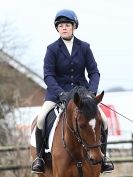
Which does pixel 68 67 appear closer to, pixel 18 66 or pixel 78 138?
pixel 78 138

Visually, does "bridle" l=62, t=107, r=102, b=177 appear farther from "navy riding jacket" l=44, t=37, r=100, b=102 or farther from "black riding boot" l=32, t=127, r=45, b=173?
"black riding boot" l=32, t=127, r=45, b=173

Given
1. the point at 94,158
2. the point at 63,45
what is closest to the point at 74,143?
the point at 94,158

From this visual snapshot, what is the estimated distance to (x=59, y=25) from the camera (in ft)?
29.6

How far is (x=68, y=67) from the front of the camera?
9.00 metres

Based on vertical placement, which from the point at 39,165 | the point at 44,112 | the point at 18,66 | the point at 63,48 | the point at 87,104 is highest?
the point at 18,66

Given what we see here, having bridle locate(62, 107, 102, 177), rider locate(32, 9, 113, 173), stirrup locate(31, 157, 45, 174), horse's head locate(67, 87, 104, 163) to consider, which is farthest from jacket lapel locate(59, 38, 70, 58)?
stirrup locate(31, 157, 45, 174)

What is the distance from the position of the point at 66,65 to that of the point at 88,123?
5.02ft

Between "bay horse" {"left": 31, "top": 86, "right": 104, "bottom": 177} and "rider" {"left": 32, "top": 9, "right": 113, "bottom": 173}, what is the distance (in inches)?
19.4

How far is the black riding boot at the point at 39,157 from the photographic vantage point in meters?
9.14

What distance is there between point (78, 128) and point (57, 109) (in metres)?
1.28

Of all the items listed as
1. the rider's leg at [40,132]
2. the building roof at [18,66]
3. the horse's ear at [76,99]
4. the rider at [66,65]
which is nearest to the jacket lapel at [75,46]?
the rider at [66,65]

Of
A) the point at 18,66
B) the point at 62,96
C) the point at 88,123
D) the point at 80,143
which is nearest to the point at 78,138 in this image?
the point at 80,143

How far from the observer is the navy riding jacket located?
898 cm

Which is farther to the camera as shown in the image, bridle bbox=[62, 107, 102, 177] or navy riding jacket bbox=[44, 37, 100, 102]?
navy riding jacket bbox=[44, 37, 100, 102]
